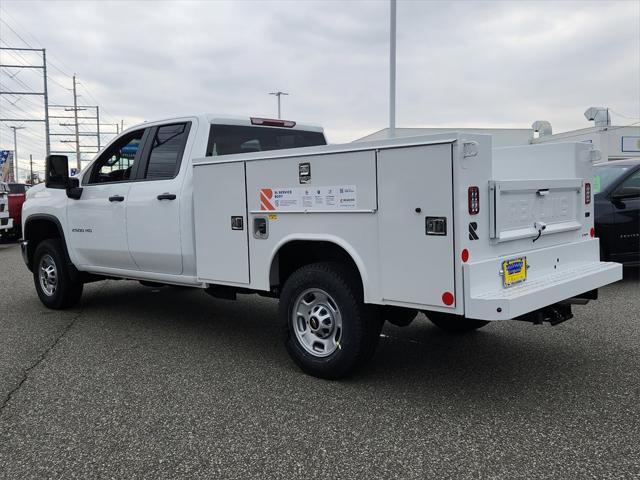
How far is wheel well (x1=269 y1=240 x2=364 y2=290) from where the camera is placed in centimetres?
457

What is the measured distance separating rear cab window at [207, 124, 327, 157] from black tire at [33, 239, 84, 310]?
274cm

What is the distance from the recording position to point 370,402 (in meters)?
4.12

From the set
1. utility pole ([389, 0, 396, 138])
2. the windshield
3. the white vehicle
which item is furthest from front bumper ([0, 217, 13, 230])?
the windshield

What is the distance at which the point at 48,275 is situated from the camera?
7492mm

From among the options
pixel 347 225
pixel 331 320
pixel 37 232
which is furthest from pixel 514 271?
pixel 37 232

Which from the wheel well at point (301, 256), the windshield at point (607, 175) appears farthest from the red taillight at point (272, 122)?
the windshield at point (607, 175)

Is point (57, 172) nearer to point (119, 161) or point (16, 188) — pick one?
point (119, 161)

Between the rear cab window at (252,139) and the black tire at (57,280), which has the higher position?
the rear cab window at (252,139)

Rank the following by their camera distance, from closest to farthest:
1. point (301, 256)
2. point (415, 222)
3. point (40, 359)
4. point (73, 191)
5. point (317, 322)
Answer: point (415, 222) < point (317, 322) < point (301, 256) < point (40, 359) < point (73, 191)

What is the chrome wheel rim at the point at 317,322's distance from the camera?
447 cm

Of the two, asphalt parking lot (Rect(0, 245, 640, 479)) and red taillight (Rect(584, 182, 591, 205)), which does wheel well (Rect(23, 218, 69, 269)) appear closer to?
asphalt parking lot (Rect(0, 245, 640, 479))

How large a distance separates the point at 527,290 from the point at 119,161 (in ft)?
14.8

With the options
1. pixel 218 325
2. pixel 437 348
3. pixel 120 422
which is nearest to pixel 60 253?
pixel 218 325

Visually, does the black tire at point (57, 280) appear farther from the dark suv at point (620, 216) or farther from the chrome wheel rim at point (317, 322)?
the dark suv at point (620, 216)
